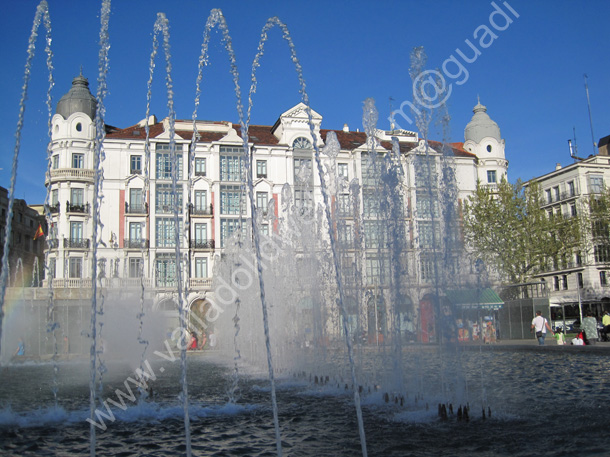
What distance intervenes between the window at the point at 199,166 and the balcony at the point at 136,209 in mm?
4669

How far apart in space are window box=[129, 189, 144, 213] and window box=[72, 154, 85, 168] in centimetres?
414

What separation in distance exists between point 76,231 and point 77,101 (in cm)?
1021

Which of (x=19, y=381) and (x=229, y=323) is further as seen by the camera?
(x=229, y=323)

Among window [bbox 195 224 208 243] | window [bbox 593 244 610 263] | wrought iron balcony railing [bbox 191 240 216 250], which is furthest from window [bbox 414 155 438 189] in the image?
window [bbox 593 244 610 263]

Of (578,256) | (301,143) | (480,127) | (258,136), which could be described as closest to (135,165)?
(258,136)

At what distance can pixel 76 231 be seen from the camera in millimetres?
41688

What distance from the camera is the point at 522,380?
13.7 m

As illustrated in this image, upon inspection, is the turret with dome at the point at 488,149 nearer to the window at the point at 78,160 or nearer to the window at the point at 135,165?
the window at the point at 135,165

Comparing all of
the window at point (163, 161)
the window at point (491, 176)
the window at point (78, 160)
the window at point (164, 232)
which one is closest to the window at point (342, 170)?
the window at point (163, 161)

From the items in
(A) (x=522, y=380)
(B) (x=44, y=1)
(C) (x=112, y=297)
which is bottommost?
(A) (x=522, y=380)

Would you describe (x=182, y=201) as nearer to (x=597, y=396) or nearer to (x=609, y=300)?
(x=597, y=396)

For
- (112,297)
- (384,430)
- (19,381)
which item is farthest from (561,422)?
(112,297)

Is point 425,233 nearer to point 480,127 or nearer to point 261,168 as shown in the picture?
point 261,168

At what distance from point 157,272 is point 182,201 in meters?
5.69
